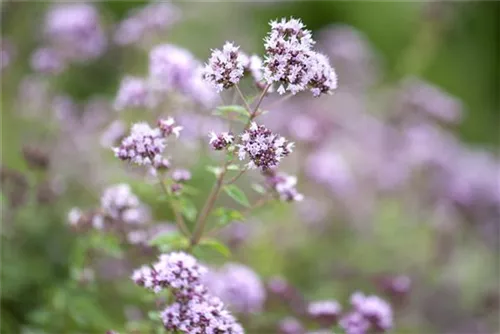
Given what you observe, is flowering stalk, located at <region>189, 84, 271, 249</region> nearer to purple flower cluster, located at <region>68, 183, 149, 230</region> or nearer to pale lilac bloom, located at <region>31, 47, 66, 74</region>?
purple flower cluster, located at <region>68, 183, 149, 230</region>

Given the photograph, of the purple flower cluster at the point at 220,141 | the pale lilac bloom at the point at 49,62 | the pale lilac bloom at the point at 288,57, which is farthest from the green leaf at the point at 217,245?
the pale lilac bloom at the point at 49,62

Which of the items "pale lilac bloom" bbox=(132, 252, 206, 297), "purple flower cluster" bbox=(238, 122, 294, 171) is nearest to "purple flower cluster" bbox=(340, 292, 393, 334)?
"pale lilac bloom" bbox=(132, 252, 206, 297)

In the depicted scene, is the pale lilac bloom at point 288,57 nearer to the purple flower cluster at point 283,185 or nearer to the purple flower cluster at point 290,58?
the purple flower cluster at point 290,58

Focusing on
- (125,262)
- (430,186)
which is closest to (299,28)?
(125,262)

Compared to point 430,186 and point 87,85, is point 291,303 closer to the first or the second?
point 430,186

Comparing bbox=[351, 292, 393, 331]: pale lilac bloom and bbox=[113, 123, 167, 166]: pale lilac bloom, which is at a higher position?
bbox=[113, 123, 167, 166]: pale lilac bloom

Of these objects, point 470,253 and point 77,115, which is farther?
point 470,253
